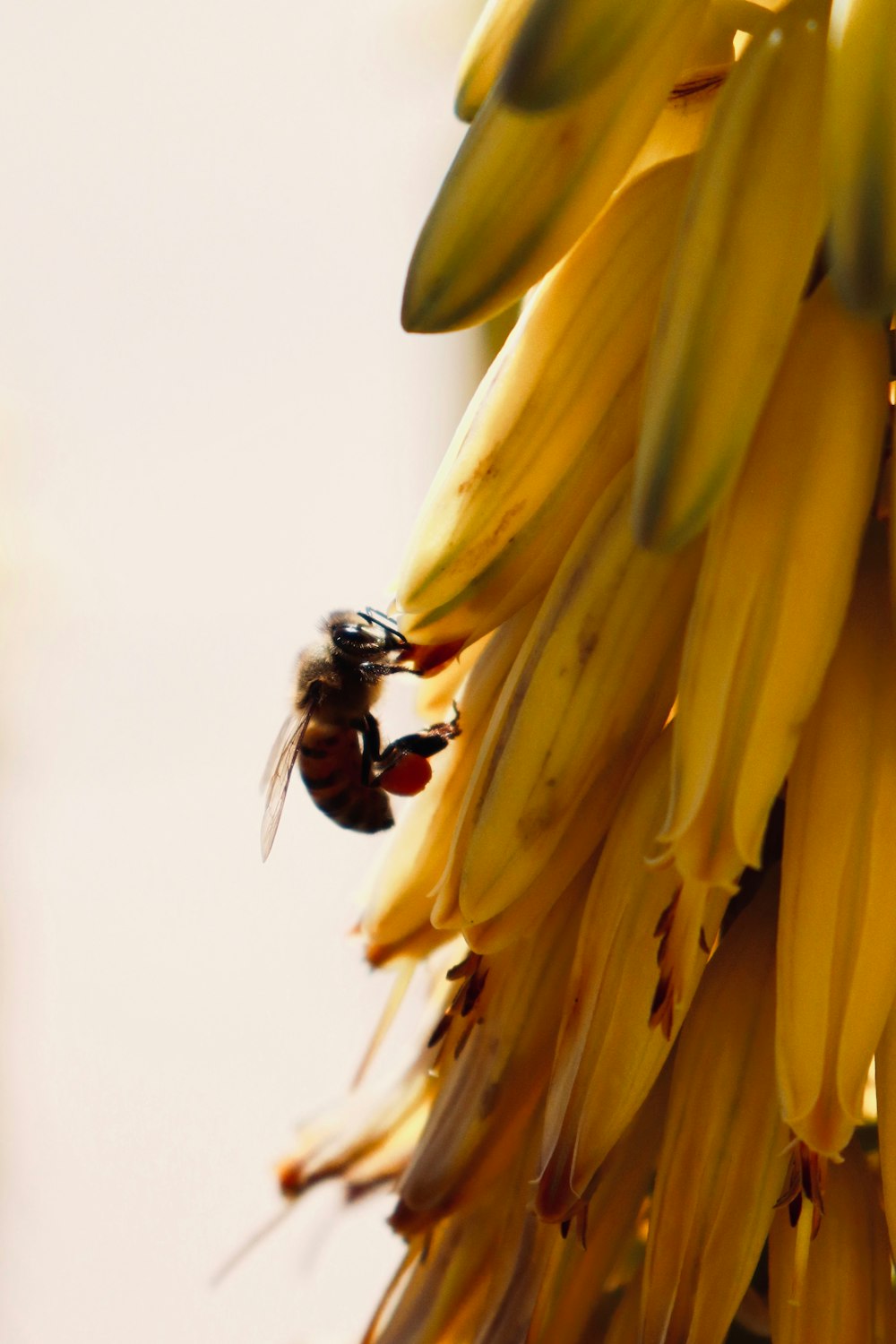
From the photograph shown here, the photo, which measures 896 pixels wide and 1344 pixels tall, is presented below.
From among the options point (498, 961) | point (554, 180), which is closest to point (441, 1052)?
point (498, 961)

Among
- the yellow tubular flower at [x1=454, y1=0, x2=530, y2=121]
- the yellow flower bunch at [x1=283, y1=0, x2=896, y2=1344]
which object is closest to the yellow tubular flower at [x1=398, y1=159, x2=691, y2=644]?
the yellow flower bunch at [x1=283, y1=0, x2=896, y2=1344]

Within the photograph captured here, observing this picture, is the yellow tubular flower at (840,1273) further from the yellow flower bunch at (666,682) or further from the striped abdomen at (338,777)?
the striped abdomen at (338,777)

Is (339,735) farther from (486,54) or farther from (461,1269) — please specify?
(486,54)

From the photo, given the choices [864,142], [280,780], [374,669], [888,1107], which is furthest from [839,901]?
[280,780]

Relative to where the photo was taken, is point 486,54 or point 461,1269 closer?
point 486,54

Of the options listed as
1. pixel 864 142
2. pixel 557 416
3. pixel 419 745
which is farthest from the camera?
pixel 419 745

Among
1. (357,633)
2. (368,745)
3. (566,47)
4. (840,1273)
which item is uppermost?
(566,47)
